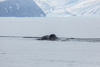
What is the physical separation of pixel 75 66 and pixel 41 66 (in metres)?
1.91

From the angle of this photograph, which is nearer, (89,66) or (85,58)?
(89,66)

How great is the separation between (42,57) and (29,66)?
323 cm

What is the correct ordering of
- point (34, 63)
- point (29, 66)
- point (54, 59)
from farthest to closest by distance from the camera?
point (54, 59) → point (34, 63) → point (29, 66)

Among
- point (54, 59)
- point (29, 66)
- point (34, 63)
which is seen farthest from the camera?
point (54, 59)

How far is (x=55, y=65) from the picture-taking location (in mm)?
15312

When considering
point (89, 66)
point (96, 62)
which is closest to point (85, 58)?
point (96, 62)

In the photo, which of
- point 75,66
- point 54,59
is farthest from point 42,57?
point 75,66

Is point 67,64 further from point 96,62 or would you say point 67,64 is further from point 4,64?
point 4,64

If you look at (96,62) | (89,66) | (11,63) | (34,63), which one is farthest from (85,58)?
(11,63)

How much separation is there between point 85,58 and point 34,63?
3.83 meters

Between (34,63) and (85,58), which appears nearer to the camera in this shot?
(34,63)

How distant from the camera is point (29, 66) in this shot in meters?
14.8

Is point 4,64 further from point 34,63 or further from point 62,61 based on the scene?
point 62,61

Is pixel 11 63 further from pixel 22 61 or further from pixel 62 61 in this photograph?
pixel 62 61
